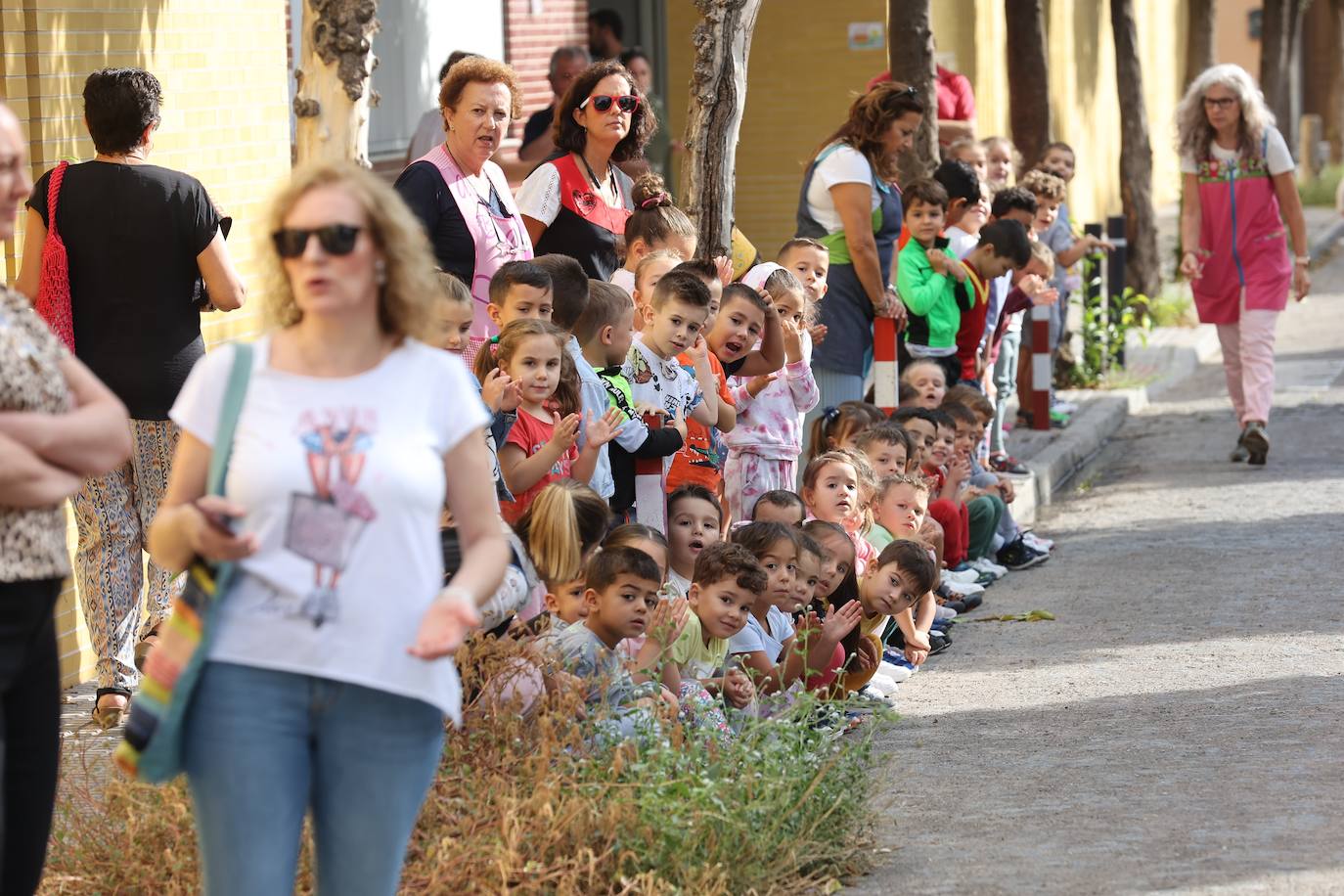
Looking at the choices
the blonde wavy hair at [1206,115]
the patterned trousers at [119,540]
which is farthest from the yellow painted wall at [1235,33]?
the patterned trousers at [119,540]

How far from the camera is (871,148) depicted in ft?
30.9

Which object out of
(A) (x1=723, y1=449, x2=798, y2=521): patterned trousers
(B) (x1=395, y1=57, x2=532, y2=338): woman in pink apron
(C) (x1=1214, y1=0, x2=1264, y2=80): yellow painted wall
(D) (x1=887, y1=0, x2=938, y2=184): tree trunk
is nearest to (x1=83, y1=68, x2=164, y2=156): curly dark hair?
(B) (x1=395, y1=57, x2=532, y2=338): woman in pink apron

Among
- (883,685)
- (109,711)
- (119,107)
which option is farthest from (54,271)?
(883,685)

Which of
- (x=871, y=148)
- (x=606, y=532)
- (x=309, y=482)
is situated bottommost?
(x=606, y=532)

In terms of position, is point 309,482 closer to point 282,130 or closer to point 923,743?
point 923,743

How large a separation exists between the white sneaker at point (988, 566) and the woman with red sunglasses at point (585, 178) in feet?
7.75

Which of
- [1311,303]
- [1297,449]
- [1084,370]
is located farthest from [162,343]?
[1311,303]

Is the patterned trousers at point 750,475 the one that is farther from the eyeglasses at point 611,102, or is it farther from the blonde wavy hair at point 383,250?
the blonde wavy hair at point 383,250

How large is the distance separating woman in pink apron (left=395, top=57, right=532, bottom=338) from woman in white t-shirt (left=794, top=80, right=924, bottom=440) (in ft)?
8.45

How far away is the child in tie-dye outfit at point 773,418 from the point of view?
7.79m

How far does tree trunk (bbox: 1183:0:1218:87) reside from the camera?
2370 cm

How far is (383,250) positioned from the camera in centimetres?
346

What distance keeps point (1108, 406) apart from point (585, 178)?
687cm

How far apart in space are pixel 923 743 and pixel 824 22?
1264cm
